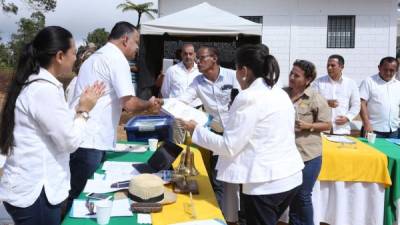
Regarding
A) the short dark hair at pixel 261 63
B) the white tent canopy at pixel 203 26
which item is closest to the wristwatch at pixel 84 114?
the short dark hair at pixel 261 63

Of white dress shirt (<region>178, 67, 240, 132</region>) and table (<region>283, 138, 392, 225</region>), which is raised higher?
white dress shirt (<region>178, 67, 240, 132</region>)

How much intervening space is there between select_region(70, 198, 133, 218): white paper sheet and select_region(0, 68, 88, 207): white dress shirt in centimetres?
12

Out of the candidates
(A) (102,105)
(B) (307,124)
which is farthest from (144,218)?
(B) (307,124)

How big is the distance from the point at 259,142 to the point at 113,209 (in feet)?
2.31

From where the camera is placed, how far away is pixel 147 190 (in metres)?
1.82

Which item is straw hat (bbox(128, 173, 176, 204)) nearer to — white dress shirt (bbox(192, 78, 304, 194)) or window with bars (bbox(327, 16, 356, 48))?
white dress shirt (bbox(192, 78, 304, 194))

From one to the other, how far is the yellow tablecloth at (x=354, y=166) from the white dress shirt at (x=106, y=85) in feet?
5.92

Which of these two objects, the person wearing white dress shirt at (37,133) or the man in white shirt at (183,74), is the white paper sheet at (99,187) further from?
the man in white shirt at (183,74)

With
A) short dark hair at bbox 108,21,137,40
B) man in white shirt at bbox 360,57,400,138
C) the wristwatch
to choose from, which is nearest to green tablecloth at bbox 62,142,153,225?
the wristwatch

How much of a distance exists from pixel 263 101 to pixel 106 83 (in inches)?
40.0

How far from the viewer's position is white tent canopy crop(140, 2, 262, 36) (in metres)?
6.78

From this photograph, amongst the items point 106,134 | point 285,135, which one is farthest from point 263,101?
point 106,134

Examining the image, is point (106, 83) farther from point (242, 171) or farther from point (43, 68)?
point (242, 171)

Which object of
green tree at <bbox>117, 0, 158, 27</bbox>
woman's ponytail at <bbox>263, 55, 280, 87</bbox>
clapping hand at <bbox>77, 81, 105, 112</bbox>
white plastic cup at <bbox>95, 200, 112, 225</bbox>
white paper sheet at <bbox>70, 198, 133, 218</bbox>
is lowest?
white paper sheet at <bbox>70, 198, 133, 218</bbox>
